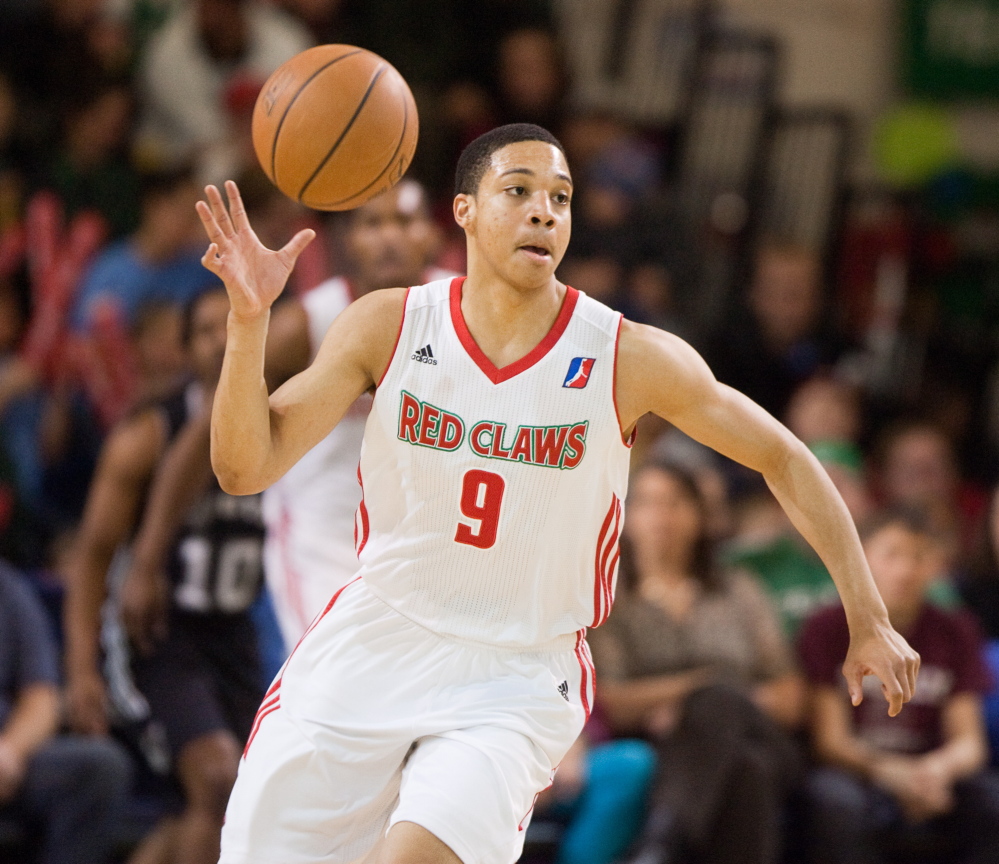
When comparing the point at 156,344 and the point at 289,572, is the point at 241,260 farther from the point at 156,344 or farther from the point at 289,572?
the point at 156,344

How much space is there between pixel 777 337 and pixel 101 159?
4.13 metres

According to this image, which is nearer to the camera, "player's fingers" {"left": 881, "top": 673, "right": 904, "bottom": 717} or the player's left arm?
"player's fingers" {"left": 881, "top": 673, "right": 904, "bottom": 717}

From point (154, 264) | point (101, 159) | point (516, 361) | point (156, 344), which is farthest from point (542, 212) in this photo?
point (101, 159)

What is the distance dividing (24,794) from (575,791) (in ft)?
6.66

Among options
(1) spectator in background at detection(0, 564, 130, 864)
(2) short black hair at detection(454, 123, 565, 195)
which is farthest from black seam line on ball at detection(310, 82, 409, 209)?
(1) spectator in background at detection(0, 564, 130, 864)

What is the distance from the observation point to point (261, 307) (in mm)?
3236

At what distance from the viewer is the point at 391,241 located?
4.74 meters

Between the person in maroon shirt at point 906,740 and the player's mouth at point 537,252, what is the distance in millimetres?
3253

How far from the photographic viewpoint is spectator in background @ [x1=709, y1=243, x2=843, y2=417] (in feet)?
29.7

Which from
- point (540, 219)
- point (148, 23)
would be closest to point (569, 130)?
point (148, 23)

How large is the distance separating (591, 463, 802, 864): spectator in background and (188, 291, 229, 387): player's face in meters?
1.88

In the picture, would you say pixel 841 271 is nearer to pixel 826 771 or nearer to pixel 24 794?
pixel 826 771

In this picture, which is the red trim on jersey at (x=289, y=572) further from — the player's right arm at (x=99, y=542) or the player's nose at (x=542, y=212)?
the player's nose at (x=542, y=212)

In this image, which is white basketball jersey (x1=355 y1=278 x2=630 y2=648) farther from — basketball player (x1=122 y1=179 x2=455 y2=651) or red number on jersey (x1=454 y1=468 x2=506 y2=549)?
basketball player (x1=122 y1=179 x2=455 y2=651)
